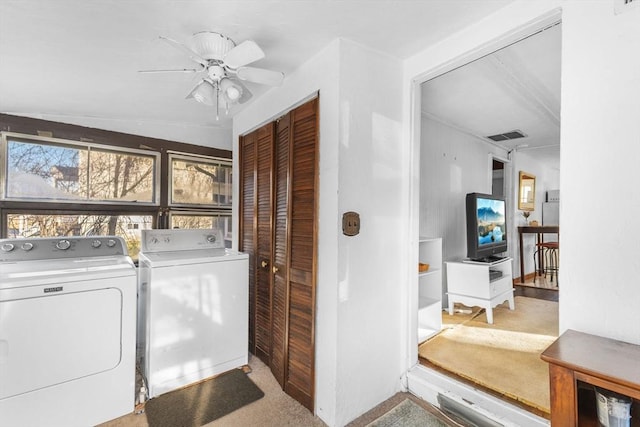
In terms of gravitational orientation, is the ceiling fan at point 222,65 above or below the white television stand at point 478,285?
above

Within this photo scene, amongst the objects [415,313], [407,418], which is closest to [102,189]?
[415,313]

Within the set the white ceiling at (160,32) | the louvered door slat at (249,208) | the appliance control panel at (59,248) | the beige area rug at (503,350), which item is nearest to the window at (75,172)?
the white ceiling at (160,32)

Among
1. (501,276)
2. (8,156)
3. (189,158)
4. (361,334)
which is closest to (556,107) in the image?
(501,276)

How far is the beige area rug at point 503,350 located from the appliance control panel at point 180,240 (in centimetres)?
200

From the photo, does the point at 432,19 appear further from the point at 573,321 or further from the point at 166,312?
the point at 166,312

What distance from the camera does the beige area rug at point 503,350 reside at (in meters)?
1.91

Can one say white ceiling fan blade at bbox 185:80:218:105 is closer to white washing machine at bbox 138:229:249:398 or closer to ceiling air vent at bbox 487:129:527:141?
white washing machine at bbox 138:229:249:398

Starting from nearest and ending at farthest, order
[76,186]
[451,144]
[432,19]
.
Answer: [432,19] < [76,186] < [451,144]

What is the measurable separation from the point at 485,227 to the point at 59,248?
13.7ft

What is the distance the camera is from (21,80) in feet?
6.49

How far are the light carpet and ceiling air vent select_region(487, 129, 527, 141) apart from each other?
3.67 metres

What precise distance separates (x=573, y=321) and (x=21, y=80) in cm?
349

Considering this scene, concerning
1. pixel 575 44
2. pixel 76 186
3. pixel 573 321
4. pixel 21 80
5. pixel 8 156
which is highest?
pixel 21 80

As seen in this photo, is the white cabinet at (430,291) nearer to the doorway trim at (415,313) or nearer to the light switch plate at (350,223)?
the doorway trim at (415,313)
